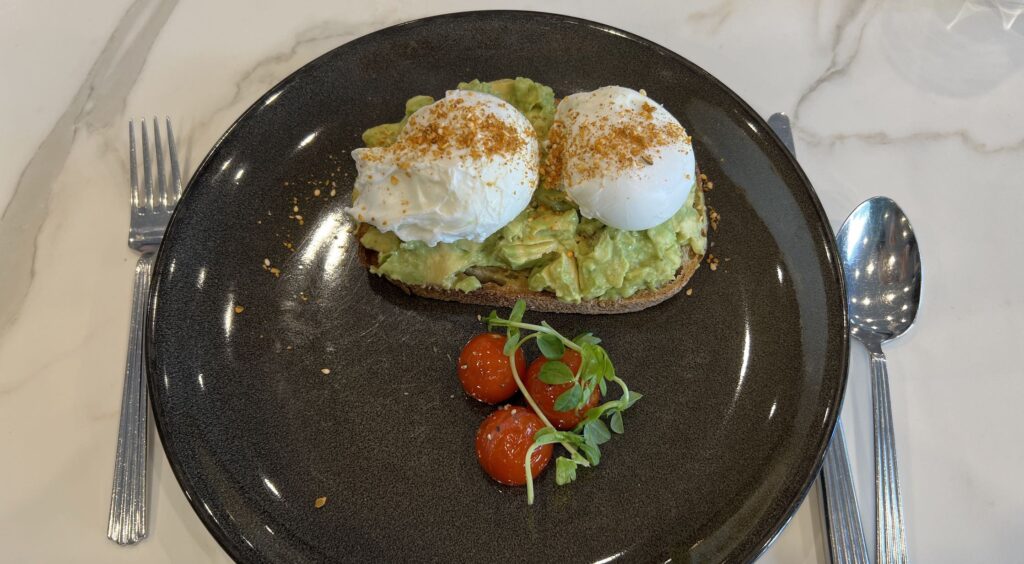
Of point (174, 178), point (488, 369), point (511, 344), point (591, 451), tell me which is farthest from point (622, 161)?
point (174, 178)

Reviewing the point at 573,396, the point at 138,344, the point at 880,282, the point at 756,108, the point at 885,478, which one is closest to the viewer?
the point at 573,396

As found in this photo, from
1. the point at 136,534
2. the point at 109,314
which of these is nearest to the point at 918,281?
the point at 136,534

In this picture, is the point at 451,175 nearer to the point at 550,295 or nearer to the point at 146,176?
→ the point at 550,295

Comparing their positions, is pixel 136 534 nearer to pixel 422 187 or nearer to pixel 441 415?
pixel 441 415

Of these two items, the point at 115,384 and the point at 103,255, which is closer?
the point at 115,384

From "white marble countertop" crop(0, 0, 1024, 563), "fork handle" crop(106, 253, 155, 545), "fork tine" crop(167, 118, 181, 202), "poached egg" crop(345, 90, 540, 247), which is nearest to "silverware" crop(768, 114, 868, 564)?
"white marble countertop" crop(0, 0, 1024, 563)

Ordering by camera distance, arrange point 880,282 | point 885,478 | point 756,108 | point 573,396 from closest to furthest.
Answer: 1. point 573,396
2. point 885,478
3. point 880,282
4. point 756,108
